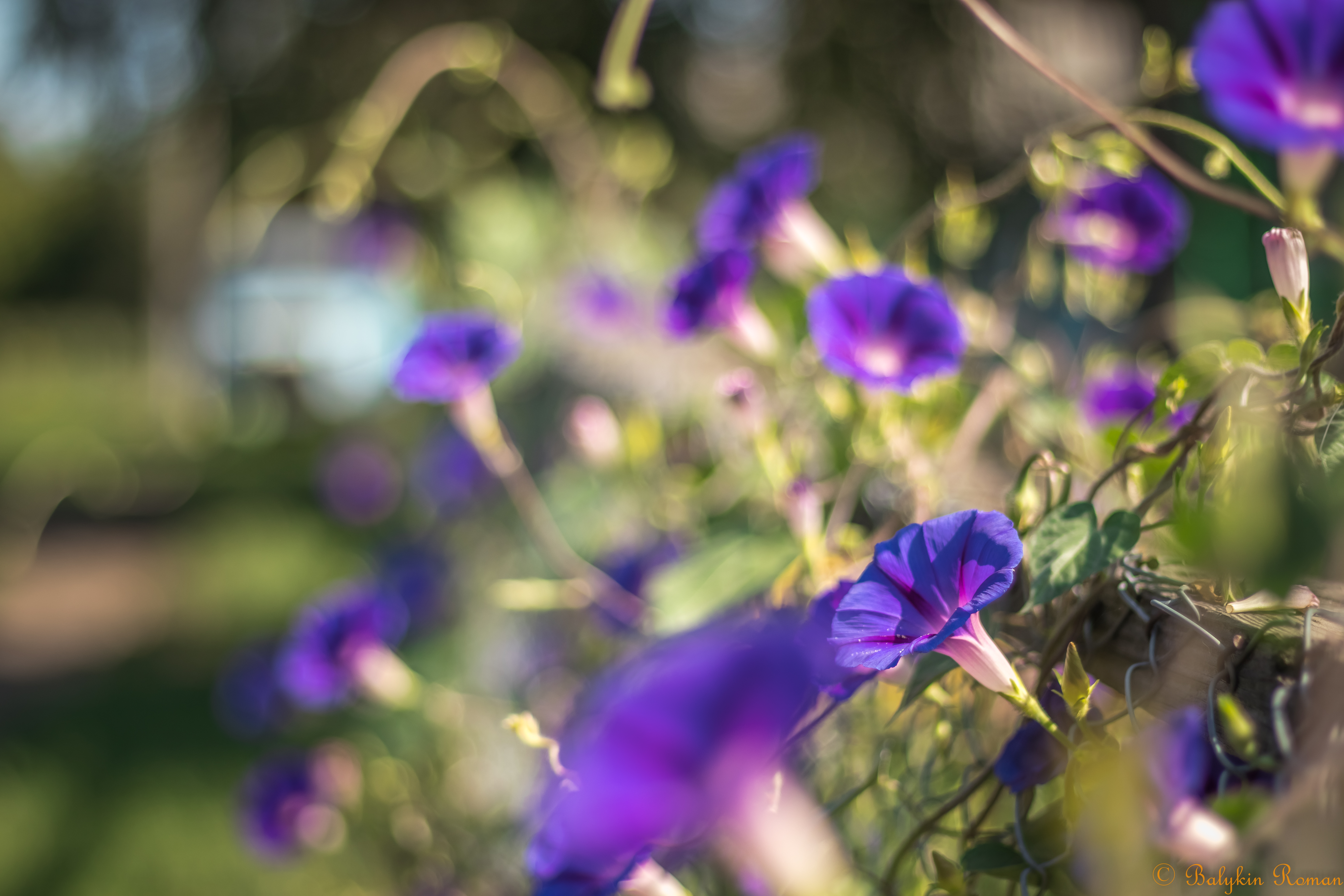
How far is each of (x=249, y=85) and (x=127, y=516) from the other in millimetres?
3524

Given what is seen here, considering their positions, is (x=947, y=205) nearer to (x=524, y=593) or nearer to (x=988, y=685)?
(x=988, y=685)

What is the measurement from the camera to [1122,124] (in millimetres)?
469

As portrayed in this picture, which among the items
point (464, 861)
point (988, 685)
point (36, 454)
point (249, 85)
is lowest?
point (36, 454)

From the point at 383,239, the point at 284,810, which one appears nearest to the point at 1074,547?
the point at 284,810

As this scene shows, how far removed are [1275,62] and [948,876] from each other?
0.39 metres

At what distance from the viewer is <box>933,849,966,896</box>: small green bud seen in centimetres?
39

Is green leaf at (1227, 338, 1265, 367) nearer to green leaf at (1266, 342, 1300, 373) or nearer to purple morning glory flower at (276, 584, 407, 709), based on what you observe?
green leaf at (1266, 342, 1300, 373)

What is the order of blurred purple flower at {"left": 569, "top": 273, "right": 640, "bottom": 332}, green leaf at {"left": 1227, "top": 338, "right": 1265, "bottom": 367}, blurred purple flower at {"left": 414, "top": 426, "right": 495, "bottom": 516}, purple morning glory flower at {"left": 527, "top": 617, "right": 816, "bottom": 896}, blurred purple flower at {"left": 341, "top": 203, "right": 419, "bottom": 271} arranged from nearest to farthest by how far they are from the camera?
purple morning glory flower at {"left": 527, "top": 617, "right": 816, "bottom": 896} → green leaf at {"left": 1227, "top": 338, "right": 1265, "bottom": 367} → blurred purple flower at {"left": 569, "top": 273, "right": 640, "bottom": 332} → blurred purple flower at {"left": 414, "top": 426, "right": 495, "bottom": 516} → blurred purple flower at {"left": 341, "top": 203, "right": 419, "bottom": 271}

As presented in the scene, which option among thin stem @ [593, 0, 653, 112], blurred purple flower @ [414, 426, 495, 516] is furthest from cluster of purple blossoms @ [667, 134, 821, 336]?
blurred purple flower @ [414, 426, 495, 516]

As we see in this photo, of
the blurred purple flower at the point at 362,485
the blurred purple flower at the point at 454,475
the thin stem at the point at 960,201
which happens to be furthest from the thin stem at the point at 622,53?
the blurred purple flower at the point at 362,485

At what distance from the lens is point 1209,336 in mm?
798

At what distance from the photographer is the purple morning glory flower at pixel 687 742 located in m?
0.23

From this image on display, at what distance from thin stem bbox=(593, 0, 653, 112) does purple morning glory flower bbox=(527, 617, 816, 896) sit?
42cm

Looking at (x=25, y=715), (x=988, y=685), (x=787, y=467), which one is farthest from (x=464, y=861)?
(x=25, y=715)
